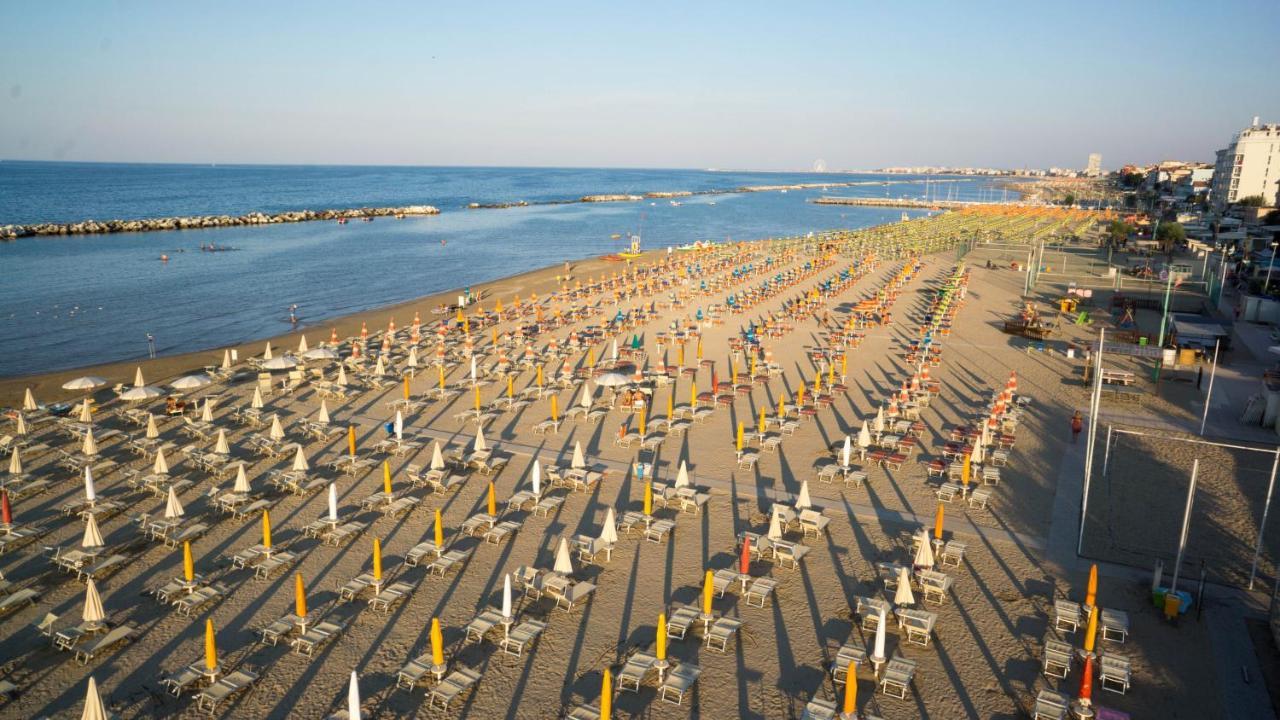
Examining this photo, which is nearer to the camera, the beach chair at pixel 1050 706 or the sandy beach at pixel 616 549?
the beach chair at pixel 1050 706

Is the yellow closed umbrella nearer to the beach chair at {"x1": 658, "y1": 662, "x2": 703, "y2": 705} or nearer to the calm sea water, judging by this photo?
the beach chair at {"x1": 658, "y1": 662, "x2": 703, "y2": 705}

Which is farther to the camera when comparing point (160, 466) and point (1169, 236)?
point (1169, 236)

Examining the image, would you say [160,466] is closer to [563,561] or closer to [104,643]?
[104,643]

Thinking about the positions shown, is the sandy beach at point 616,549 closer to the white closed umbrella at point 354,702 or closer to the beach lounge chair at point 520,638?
the beach lounge chair at point 520,638

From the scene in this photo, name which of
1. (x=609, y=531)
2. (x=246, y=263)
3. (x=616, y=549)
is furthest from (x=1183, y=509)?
(x=246, y=263)

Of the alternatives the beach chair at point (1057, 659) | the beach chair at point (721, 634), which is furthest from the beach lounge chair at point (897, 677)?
the beach chair at point (721, 634)

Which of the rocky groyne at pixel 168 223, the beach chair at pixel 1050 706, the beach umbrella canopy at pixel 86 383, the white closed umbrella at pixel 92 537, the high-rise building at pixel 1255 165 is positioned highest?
the high-rise building at pixel 1255 165
